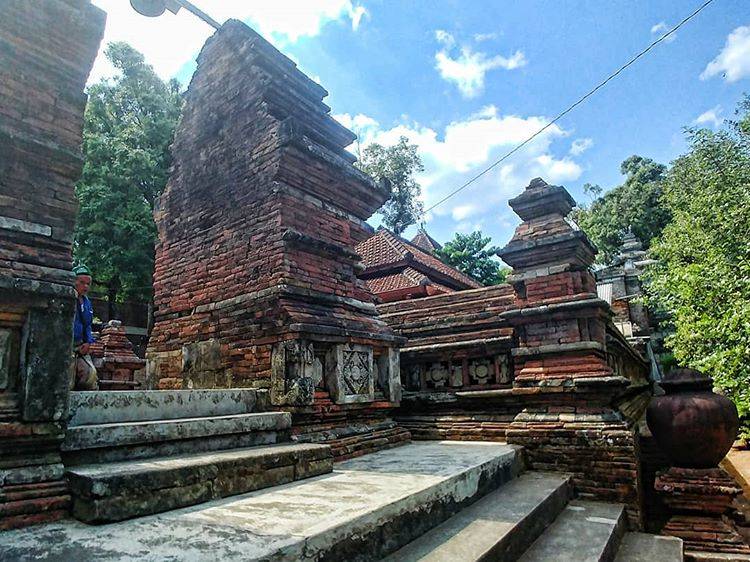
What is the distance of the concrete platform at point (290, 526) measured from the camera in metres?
1.97

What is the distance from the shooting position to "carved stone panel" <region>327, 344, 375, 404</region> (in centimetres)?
472

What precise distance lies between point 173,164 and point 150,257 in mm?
11446

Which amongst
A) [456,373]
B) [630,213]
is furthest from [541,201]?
[630,213]

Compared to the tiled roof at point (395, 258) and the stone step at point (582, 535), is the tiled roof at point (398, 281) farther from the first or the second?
the stone step at point (582, 535)

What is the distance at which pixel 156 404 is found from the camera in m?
3.58

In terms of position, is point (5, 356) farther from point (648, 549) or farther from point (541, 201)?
point (541, 201)

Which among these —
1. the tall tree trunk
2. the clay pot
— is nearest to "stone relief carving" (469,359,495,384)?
the clay pot

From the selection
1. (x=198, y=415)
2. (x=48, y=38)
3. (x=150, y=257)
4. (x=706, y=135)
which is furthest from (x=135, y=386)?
(x=706, y=135)

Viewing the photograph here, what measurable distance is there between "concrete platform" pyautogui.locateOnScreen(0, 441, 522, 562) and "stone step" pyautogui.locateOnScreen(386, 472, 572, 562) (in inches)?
3.7

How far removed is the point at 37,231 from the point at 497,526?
11.0ft

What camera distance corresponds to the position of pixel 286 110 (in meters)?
5.45

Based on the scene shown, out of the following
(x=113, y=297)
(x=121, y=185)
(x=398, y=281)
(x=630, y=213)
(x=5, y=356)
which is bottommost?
(x=5, y=356)

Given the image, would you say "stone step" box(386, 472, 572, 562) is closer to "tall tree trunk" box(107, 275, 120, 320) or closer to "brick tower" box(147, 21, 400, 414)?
"brick tower" box(147, 21, 400, 414)

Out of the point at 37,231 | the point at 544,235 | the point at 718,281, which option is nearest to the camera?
the point at 37,231
